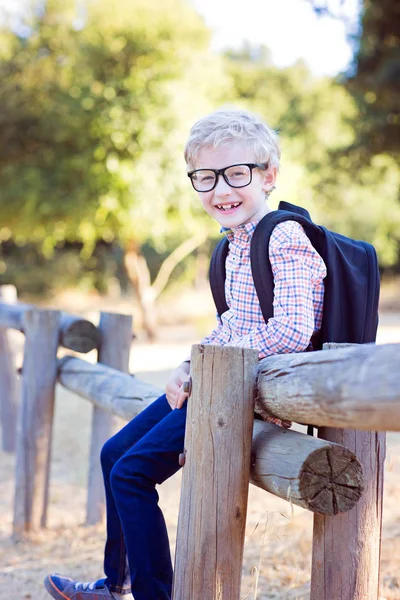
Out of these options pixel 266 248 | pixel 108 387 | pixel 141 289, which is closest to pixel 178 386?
pixel 266 248

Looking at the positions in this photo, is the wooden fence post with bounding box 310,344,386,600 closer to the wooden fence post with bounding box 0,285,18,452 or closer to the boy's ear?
the boy's ear

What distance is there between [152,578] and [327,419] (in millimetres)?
959

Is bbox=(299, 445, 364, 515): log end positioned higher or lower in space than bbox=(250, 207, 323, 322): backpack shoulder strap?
lower

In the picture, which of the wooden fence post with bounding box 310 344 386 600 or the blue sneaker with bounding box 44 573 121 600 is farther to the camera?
the blue sneaker with bounding box 44 573 121 600

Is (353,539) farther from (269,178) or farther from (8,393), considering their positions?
(8,393)

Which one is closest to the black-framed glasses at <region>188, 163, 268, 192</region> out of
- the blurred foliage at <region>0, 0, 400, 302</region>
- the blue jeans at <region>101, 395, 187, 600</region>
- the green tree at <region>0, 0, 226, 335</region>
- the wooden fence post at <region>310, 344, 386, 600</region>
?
the blue jeans at <region>101, 395, 187, 600</region>

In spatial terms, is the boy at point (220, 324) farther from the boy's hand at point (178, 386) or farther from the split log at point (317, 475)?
the split log at point (317, 475)

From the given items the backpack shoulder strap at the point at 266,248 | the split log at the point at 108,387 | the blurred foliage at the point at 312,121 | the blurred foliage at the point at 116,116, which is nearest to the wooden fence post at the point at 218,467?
the backpack shoulder strap at the point at 266,248

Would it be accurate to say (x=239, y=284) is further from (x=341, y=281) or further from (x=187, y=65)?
(x=187, y=65)

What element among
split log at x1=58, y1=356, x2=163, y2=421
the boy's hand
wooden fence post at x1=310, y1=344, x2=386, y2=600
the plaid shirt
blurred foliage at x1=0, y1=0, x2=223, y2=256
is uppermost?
blurred foliage at x1=0, y1=0, x2=223, y2=256

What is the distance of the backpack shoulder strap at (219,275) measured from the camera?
94.5 inches

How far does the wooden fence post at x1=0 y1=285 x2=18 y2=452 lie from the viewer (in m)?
6.34

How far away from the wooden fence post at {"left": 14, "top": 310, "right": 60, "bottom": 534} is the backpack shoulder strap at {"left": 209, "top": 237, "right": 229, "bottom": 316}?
1.93 metres

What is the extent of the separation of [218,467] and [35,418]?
251 centimetres
